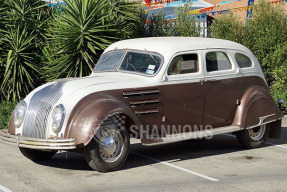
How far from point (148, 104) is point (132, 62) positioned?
3.22 feet

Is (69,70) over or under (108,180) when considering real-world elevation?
over

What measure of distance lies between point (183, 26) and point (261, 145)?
767cm

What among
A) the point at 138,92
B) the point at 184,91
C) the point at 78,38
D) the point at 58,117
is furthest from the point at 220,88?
the point at 78,38

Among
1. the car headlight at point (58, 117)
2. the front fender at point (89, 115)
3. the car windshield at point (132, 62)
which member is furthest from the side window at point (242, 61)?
the car headlight at point (58, 117)

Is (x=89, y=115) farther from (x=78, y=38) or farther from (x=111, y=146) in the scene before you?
(x=78, y=38)

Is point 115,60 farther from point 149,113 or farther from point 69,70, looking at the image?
point 69,70

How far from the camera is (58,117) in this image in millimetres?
8031

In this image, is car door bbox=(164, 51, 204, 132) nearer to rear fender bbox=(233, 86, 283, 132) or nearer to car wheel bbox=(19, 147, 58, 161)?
rear fender bbox=(233, 86, 283, 132)

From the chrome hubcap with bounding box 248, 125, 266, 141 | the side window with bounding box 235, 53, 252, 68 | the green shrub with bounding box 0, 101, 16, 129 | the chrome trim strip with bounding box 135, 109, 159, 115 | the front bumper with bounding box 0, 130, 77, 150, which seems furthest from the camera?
the green shrub with bounding box 0, 101, 16, 129

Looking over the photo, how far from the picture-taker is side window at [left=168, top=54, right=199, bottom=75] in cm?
913

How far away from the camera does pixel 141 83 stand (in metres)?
8.70

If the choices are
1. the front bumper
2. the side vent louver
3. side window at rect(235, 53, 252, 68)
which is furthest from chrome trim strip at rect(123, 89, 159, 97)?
side window at rect(235, 53, 252, 68)

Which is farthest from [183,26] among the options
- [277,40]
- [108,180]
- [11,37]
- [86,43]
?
[108,180]

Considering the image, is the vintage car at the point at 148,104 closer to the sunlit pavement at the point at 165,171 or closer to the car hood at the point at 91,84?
the car hood at the point at 91,84
